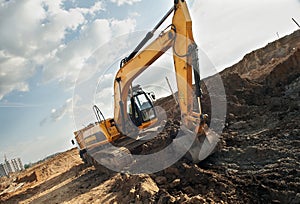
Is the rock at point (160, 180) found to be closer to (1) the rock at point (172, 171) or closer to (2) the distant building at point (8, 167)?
(1) the rock at point (172, 171)

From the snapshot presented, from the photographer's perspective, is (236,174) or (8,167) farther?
(8,167)

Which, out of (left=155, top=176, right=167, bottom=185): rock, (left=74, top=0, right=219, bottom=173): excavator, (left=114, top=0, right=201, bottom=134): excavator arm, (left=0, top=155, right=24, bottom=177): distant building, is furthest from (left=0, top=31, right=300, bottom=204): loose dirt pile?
(left=0, top=155, right=24, bottom=177): distant building

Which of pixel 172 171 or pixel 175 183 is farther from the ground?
pixel 172 171

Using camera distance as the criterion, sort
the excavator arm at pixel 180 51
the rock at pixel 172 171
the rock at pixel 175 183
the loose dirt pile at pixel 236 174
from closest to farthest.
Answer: the loose dirt pile at pixel 236 174, the rock at pixel 175 183, the rock at pixel 172 171, the excavator arm at pixel 180 51

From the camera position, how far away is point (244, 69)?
83.7ft

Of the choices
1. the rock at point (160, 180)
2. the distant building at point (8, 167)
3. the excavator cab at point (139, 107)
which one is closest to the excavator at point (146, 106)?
the excavator cab at point (139, 107)

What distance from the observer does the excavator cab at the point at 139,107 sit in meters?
10.0

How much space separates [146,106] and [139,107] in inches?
12.2

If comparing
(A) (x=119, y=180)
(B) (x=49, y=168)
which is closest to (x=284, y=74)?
(A) (x=119, y=180)

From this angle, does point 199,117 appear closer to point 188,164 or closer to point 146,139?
point 188,164

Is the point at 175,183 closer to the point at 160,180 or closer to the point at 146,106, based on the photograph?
the point at 160,180

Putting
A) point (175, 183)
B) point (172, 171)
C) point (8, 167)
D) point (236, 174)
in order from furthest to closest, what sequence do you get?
point (8, 167) < point (172, 171) < point (175, 183) < point (236, 174)

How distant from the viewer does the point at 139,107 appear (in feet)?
33.0

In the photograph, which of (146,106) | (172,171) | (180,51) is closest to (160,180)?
(172,171)
